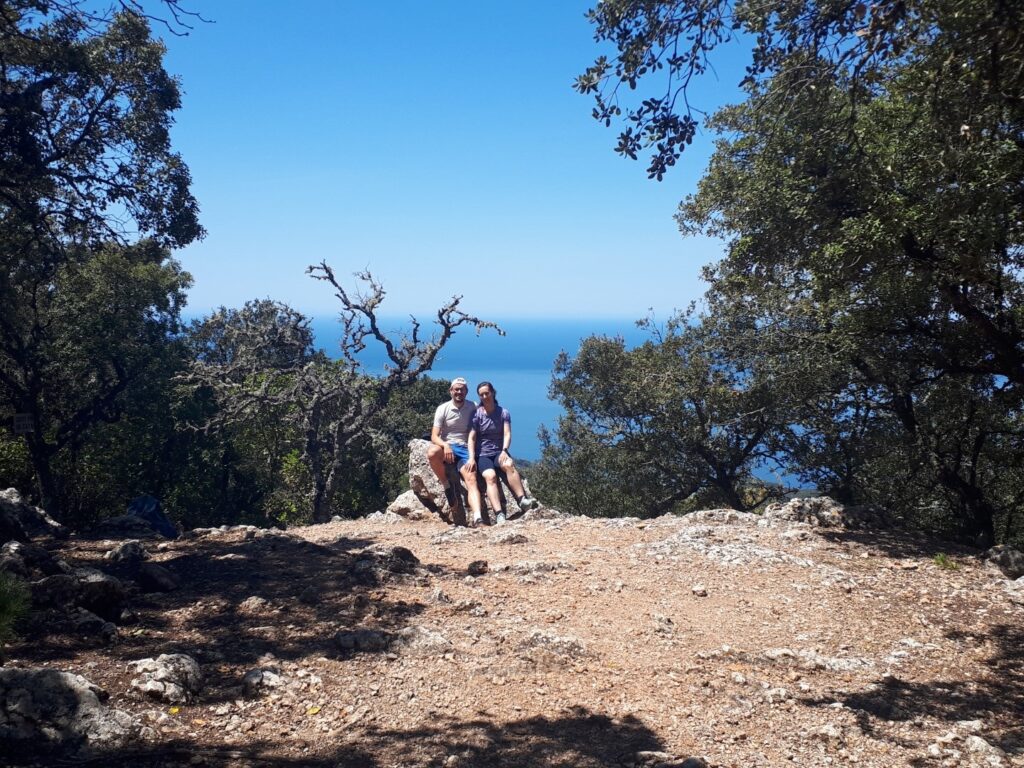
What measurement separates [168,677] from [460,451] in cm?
625

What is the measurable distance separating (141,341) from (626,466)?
11.9 metres

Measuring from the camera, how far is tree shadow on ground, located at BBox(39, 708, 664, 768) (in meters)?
3.47

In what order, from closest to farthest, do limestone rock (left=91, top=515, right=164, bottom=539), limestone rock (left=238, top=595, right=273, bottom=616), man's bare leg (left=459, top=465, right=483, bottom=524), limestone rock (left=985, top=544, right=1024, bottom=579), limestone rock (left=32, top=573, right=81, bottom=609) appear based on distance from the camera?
limestone rock (left=32, top=573, right=81, bottom=609)
limestone rock (left=238, top=595, right=273, bottom=616)
limestone rock (left=985, top=544, right=1024, bottom=579)
limestone rock (left=91, top=515, right=164, bottom=539)
man's bare leg (left=459, top=465, right=483, bottom=524)

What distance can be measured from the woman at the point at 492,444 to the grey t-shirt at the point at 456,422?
0.10 m

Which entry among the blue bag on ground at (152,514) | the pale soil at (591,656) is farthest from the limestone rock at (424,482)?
the pale soil at (591,656)

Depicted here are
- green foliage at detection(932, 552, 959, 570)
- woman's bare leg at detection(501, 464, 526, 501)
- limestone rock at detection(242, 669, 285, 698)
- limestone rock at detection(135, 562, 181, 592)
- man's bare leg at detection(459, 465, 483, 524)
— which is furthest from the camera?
woman's bare leg at detection(501, 464, 526, 501)

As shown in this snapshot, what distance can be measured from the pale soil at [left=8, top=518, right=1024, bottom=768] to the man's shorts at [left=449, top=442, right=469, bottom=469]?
231 centimetres

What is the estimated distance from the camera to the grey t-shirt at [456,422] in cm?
1019

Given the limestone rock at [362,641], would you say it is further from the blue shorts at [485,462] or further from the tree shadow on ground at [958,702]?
the blue shorts at [485,462]

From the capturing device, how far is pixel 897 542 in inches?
315

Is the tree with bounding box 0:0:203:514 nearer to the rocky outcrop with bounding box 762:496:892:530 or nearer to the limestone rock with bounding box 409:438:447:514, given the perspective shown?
the limestone rock with bounding box 409:438:447:514

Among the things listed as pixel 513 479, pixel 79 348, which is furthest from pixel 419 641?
pixel 79 348

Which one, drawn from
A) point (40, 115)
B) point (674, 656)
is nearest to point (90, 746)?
point (674, 656)

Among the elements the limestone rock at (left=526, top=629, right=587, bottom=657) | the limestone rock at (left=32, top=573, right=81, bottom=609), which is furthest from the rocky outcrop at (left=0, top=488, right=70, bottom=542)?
the limestone rock at (left=526, top=629, right=587, bottom=657)
